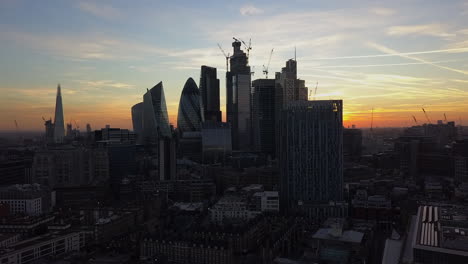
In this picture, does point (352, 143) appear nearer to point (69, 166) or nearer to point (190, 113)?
point (190, 113)

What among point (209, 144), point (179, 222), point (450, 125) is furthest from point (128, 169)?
point (450, 125)

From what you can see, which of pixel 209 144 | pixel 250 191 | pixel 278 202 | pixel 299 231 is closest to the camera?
pixel 299 231

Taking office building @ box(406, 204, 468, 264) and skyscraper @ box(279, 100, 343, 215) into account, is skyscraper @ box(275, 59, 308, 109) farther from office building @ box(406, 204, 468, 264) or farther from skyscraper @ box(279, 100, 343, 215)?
office building @ box(406, 204, 468, 264)

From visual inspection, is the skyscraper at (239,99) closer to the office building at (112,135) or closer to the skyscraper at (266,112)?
the skyscraper at (266,112)

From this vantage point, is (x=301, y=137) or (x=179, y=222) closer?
(x=179, y=222)

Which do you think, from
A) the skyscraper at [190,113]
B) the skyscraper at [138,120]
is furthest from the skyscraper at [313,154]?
the skyscraper at [190,113]

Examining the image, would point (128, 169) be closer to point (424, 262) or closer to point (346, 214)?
point (346, 214)

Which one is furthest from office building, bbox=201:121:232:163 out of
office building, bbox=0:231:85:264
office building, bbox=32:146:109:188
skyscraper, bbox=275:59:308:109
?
office building, bbox=0:231:85:264
